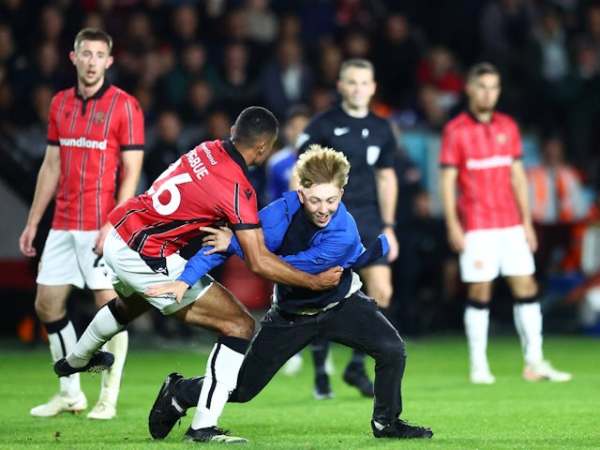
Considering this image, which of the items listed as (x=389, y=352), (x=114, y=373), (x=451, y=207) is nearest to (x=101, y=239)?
(x=114, y=373)

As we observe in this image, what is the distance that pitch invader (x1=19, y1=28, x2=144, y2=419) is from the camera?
894 centimetres

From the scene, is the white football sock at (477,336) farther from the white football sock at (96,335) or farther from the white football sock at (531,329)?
the white football sock at (96,335)

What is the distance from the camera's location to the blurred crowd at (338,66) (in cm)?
1506

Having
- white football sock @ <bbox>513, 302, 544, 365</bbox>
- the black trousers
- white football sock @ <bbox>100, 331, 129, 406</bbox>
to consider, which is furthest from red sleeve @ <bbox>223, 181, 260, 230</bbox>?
white football sock @ <bbox>513, 302, 544, 365</bbox>

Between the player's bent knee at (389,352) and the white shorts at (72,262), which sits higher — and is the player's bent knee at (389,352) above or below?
below

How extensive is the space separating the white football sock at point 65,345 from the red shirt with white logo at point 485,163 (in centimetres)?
366

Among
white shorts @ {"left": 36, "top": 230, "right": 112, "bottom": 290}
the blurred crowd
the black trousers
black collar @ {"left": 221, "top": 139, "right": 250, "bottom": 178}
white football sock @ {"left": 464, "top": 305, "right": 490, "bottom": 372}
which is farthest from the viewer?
the blurred crowd

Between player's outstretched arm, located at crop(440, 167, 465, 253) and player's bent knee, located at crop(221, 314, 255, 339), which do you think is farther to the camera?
player's outstretched arm, located at crop(440, 167, 465, 253)

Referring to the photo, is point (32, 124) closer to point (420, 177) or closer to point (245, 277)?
point (245, 277)

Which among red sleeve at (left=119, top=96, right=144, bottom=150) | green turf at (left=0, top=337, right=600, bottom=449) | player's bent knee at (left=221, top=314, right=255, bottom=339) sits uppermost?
red sleeve at (left=119, top=96, right=144, bottom=150)

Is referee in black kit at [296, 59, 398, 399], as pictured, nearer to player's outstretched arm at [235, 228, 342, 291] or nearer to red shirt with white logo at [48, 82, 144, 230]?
red shirt with white logo at [48, 82, 144, 230]

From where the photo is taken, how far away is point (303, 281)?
7324 millimetres

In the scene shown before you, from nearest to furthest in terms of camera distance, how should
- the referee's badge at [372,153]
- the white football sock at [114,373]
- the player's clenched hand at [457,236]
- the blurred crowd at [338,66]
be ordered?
the white football sock at [114,373] < the referee's badge at [372,153] < the player's clenched hand at [457,236] < the blurred crowd at [338,66]

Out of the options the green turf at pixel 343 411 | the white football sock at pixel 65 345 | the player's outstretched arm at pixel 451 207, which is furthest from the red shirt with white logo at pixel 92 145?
the player's outstretched arm at pixel 451 207
